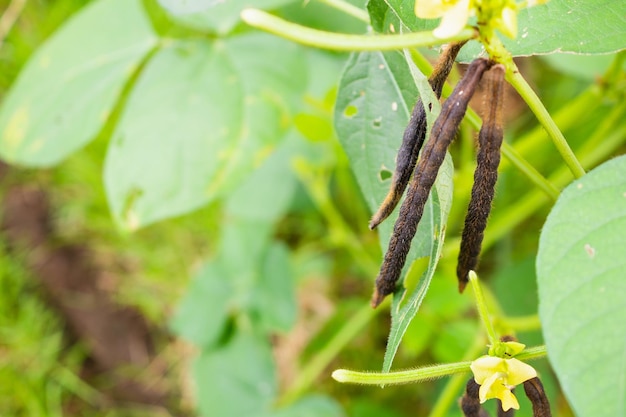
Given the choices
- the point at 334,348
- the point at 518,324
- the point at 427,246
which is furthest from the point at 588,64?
the point at 334,348

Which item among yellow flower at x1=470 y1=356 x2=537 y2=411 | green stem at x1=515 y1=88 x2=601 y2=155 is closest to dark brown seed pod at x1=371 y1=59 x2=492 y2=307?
yellow flower at x1=470 y1=356 x2=537 y2=411

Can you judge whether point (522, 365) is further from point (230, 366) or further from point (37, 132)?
point (230, 366)

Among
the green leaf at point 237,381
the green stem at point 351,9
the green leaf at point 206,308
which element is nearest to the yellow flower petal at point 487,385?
the green stem at point 351,9

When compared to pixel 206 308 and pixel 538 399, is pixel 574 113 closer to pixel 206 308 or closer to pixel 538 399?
pixel 538 399

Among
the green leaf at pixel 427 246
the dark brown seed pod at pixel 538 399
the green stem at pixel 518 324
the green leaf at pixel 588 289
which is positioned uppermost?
the green leaf at pixel 588 289

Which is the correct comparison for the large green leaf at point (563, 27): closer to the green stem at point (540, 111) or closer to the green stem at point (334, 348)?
the green stem at point (540, 111)
